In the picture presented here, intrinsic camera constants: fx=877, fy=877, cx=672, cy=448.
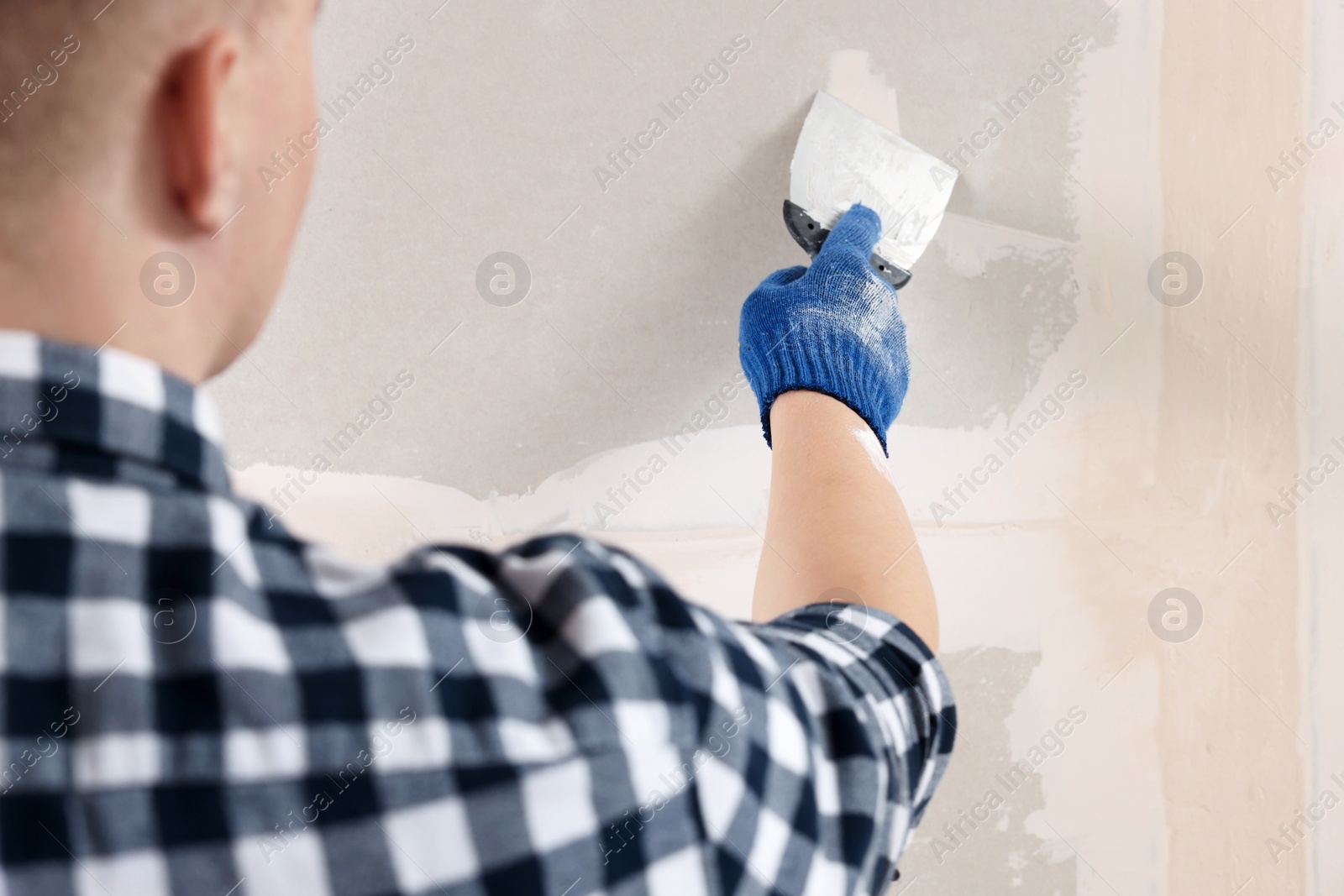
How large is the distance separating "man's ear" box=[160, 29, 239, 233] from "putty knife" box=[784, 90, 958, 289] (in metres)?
0.77

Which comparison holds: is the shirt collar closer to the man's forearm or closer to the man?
the man

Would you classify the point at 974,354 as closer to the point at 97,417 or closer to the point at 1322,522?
the point at 1322,522

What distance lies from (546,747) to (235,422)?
0.82 meters

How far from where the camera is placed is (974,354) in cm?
112

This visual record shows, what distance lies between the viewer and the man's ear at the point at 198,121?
0.41 m

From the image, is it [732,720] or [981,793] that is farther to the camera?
[981,793]

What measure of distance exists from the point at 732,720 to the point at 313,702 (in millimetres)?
194


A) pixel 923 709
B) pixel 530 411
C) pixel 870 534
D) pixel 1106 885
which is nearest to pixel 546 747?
pixel 923 709

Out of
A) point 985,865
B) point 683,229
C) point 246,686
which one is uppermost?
point 683,229

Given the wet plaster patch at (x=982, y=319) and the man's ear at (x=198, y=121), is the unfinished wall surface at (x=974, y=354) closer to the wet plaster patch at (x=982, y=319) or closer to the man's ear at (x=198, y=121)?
the wet plaster patch at (x=982, y=319)

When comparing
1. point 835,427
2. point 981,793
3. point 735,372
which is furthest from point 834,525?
point 981,793

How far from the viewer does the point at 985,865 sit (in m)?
1.15

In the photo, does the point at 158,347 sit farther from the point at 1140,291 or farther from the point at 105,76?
the point at 1140,291

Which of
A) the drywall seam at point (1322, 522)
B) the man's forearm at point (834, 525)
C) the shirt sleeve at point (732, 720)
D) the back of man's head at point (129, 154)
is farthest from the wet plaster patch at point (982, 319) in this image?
the back of man's head at point (129, 154)
